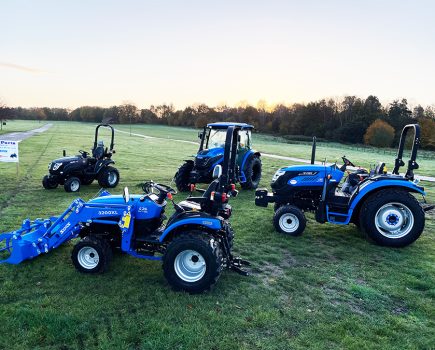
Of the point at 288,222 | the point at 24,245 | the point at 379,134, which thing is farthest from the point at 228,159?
the point at 379,134

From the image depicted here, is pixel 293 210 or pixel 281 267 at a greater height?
pixel 293 210

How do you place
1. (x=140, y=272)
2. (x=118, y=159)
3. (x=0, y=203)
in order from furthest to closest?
1. (x=118, y=159)
2. (x=0, y=203)
3. (x=140, y=272)

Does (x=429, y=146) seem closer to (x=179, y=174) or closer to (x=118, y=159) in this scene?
(x=118, y=159)

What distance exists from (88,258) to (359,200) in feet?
16.9

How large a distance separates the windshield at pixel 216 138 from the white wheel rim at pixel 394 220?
6.70 meters

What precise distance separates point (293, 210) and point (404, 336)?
12.4ft

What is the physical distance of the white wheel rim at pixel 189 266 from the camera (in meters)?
5.07

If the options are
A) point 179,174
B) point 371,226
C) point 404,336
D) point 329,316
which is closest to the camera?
point 404,336

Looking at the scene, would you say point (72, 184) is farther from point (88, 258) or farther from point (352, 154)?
point (352, 154)

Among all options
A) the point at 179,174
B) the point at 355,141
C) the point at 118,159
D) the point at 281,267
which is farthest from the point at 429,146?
the point at 281,267

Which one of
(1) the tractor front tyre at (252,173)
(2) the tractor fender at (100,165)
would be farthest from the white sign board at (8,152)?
(1) the tractor front tyre at (252,173)

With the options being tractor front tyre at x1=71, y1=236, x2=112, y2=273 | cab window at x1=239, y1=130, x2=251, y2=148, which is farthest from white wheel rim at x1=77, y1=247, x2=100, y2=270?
cab window at x1=239, y1=130, x2=251, y2=148

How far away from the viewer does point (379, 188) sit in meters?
7.41

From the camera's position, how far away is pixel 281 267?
6.14m
